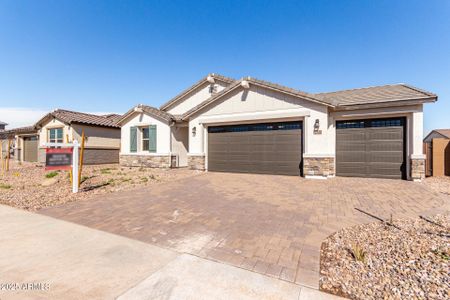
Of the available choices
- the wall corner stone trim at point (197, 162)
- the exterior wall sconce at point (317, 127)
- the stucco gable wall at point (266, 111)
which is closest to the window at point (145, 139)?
the stucco gable wall at point (266, 111)

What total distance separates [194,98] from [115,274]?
16019 millimetres

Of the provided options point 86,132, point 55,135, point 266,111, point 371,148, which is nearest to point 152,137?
point 86,132

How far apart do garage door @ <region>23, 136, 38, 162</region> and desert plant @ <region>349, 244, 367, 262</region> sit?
2611 centimetres

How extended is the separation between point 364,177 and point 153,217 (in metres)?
9.77

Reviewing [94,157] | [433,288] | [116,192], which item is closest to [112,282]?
[433,288]

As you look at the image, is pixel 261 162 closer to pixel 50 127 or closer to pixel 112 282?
pixel 112 282

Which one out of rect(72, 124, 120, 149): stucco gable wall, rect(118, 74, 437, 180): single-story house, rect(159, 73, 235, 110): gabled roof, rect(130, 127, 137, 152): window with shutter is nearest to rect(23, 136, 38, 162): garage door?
rect(72, 124, 120, 149): stucco gable wall

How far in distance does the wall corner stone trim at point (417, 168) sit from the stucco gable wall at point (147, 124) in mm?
13105

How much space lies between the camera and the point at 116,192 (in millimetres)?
Result: 7438

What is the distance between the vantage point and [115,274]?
276 centimetres

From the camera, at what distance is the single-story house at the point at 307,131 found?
30.8 feet

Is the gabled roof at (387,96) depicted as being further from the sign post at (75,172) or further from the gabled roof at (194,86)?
the sign post at (75,172)

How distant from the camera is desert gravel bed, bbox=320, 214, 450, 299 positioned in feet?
7.89

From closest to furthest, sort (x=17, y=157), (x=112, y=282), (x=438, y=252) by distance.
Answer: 1. (x=112, y=282)
2. (x=438, y=252)
3. (x=17, y=157)
